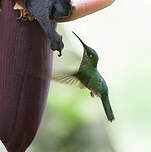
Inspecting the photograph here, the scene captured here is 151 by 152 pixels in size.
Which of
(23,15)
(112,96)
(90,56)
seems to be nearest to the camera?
(23,15)

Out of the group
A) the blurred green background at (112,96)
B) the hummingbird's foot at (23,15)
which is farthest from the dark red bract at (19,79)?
the blurred green background at (112,96)

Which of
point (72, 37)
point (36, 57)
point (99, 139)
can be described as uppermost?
point (36, 57)

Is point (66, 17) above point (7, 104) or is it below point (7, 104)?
above

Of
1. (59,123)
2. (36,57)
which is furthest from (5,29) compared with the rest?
(59,123)

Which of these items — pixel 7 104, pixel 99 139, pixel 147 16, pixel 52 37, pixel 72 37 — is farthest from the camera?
pixel 147 16

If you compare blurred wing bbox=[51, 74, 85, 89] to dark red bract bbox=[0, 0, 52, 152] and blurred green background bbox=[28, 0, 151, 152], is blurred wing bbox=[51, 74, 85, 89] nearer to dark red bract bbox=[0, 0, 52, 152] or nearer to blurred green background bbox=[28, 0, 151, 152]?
dark red bract bbox=[0, 0, 52, 152]

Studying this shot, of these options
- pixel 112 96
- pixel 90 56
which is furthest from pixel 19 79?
pixel 112 96

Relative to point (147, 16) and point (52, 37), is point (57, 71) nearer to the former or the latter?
point (52, 37)

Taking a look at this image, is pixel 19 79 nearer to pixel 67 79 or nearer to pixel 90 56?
pixel 67 79

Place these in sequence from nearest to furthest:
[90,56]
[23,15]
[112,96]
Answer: [23,15] < [90,56] < [112,96]

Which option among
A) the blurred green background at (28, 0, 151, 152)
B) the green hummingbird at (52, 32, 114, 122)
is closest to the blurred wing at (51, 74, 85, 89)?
the green hummingbird at (52, 32, 114, 122)
